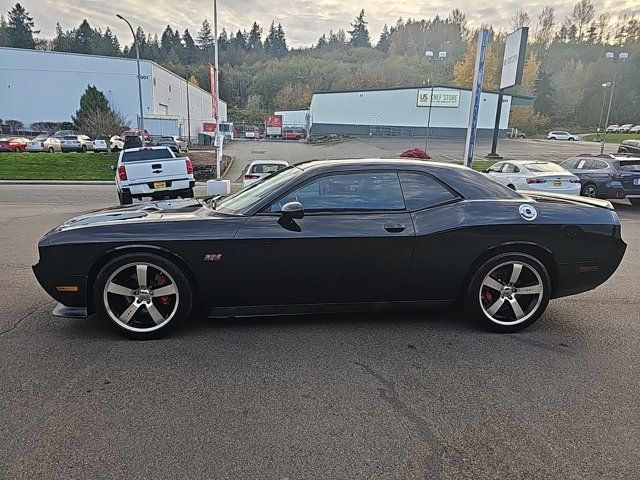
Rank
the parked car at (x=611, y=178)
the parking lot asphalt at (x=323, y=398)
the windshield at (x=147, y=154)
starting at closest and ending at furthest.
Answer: the parking lot asphalt at (x=323, y=398), the windshield at (x=147, y=154), the parked car at (x=611, y=178)

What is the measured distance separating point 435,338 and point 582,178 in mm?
12331

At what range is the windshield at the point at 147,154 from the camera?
38.5 feet

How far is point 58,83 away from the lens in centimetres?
5747

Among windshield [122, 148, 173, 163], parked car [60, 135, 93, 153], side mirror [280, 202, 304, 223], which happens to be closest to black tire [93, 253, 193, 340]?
side mirror [280, 202, 304, 223]

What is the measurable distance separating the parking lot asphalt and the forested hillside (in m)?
76.8

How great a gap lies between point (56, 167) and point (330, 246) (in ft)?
83.9

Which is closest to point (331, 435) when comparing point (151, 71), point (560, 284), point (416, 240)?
point (416, 240)

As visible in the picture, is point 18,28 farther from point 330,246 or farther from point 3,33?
point 330,246

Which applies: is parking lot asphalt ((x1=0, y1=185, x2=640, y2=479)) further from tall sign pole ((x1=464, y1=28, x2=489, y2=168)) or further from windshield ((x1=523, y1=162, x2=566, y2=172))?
tall sign pole ((x1=464, y1=28, x2=489, y2=168))

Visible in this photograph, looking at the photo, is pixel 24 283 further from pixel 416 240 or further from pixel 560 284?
pixel 560 284

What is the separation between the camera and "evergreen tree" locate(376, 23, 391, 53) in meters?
136

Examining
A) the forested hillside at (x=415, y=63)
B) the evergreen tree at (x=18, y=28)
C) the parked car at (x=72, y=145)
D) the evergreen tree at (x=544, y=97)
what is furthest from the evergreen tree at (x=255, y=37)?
the parked car at (x=72, y=145)

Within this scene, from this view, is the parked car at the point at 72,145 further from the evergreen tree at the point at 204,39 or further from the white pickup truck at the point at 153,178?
the evergreen tree at the point at 204,39

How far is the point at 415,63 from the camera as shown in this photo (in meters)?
97.4
